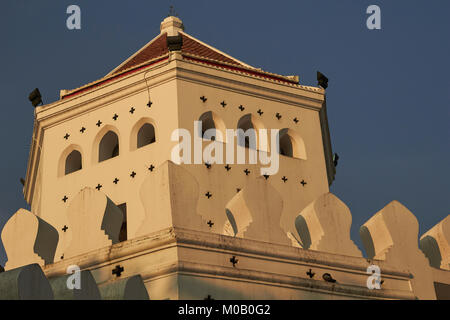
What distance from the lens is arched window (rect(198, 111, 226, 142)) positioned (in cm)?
2494

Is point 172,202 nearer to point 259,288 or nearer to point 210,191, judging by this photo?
point 259,288

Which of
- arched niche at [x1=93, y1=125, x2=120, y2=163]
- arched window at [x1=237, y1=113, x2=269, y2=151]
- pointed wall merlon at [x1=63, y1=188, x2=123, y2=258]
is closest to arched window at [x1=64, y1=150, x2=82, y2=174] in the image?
arched niche at [x1=93, y1=125, x2=120, y2=163]

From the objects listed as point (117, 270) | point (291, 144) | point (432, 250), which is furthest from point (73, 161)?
point (432, 250)

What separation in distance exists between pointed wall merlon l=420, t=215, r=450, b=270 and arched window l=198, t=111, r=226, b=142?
237 inches

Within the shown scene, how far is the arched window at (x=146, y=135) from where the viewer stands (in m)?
25.4

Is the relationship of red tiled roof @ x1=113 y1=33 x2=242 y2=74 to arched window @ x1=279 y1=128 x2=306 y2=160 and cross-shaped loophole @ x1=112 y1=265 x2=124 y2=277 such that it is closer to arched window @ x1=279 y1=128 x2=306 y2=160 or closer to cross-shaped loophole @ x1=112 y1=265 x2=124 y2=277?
arched window @ x1=279 y1=128 x2=306 y2=160

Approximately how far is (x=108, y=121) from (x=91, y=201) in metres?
7.32

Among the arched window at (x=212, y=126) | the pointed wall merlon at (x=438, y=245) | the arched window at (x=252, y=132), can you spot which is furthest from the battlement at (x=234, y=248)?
the arched window at (x=252, y=132)

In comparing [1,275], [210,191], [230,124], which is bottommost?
[1,275]

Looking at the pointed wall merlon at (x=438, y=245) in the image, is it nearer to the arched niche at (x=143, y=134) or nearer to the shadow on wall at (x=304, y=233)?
the shadow on wall at (x=304, y=233)

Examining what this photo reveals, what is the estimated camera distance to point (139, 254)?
1739 cm

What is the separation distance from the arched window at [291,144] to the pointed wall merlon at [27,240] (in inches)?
333

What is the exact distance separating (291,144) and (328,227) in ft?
23.7

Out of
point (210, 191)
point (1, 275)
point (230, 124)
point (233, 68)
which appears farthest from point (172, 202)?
point (233, 68)
